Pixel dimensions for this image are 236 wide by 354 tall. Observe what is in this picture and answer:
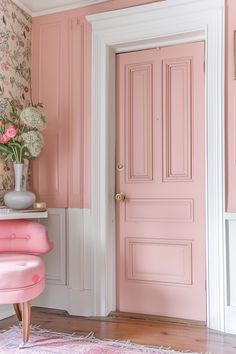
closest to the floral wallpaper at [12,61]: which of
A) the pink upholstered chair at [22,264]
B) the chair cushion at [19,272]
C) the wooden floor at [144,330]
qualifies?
the pink upholstered chair at [22,264]

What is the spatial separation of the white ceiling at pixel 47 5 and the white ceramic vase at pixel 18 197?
4.32 feet

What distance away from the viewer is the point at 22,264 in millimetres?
2021

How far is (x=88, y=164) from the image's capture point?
2744 mm

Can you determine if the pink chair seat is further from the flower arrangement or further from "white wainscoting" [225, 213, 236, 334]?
"white wainscoting" [225, 213, 236, 334]

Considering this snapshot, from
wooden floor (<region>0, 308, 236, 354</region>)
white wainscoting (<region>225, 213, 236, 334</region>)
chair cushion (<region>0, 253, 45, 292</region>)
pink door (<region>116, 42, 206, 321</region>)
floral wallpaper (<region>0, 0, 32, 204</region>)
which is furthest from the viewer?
floral wallpaper (<region>0, 0, 32, 204</region>)

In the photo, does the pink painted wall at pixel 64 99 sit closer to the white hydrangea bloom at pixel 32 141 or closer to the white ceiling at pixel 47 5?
the white ceiling at pixel 47 5

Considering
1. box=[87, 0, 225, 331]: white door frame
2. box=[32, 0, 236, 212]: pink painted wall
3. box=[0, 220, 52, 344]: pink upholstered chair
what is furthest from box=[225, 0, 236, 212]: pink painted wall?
box=[0, 220, 52, 344]: pink upholstered chair

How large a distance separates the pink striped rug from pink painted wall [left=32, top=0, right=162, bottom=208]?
3.16 ft

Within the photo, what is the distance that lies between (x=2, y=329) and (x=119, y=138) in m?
1.60

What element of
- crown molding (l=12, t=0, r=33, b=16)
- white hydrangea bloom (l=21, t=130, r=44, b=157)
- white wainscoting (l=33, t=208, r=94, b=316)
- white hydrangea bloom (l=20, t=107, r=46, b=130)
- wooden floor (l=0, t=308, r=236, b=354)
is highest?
crown molding (l=12, t=0, r=33, b=16)

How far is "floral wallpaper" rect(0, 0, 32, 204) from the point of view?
2645 mm

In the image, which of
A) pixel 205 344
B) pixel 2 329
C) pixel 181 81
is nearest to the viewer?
pixel 205 344

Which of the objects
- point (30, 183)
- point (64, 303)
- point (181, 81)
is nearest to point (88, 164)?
point (30, 183)

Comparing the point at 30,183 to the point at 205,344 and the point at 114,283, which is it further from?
the point at 205,344
